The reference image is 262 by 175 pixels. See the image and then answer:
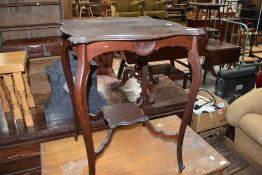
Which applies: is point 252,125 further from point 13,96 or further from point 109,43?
point 13,96

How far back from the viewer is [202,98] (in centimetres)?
241

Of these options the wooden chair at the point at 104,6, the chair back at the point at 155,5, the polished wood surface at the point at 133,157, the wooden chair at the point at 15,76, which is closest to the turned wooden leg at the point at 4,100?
→ the wooden chair at the point at 15,76

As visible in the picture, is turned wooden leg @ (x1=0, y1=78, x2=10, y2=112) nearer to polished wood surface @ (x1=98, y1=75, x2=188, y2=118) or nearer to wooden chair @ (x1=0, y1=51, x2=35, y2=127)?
wooden chair @ (x1=0, y1=51, x2=35, y2=127)

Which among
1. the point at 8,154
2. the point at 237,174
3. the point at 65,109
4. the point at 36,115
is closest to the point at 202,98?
the point at 237,174

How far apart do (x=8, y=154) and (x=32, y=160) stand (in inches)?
6.4

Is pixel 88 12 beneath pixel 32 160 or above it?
above

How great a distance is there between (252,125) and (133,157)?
88cm

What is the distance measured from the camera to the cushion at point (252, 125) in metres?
1.65

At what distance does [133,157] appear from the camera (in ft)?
4.83

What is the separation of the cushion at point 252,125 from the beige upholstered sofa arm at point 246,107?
0.11 feet

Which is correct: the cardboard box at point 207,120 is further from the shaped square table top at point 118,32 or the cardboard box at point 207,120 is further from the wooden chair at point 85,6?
the wooden chair at point 85,6

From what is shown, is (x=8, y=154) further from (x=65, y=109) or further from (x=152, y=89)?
(x=152, y=89)

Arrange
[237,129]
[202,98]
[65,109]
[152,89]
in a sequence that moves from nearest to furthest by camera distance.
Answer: [65,109], [237,129], [152,89], [202,98]

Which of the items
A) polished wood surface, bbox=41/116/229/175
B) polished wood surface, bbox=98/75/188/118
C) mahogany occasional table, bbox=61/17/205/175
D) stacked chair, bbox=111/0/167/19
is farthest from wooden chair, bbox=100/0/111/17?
mahogany occasional table, bbox=61/17/205/175
